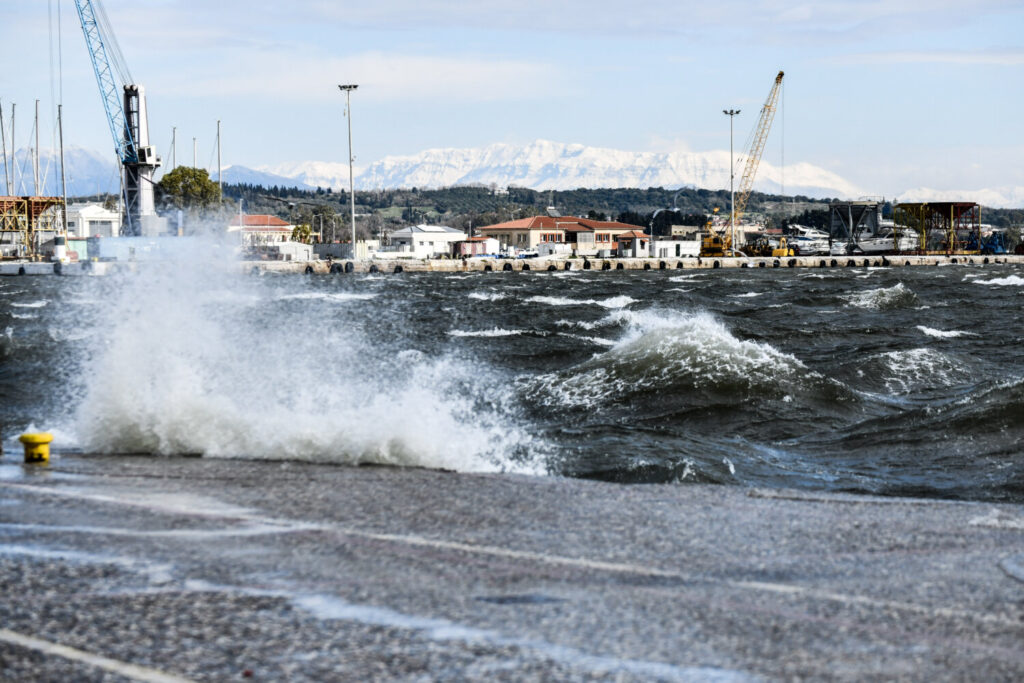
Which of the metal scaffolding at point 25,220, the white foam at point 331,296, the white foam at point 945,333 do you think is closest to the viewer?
the white foam at point 945,333

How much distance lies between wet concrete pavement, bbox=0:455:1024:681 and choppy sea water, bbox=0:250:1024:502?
8.02 ft

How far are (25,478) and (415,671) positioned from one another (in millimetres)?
5549

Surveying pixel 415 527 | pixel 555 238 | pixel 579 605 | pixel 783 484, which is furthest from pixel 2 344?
pixel 555 238

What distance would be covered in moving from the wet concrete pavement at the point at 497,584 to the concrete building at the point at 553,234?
15884 cm

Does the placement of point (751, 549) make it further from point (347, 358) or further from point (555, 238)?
point (555, 238)

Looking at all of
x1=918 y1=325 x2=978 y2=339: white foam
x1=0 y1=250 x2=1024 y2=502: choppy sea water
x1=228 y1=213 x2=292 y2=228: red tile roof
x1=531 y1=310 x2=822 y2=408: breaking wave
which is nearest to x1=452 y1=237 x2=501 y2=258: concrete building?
x1=228 y1=213 x2=292 y2=228: red tile roof

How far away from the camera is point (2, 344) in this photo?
28656 mm

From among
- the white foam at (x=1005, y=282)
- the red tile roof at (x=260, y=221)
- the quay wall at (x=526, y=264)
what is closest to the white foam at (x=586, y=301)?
the white foam at (x=1005, y=282)

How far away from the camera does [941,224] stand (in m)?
150

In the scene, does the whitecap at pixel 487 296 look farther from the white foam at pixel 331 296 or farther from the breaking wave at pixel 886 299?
the breaking wave at pixel 886 299

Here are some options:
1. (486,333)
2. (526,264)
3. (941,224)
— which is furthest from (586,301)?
(941,224)

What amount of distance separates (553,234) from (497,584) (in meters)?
167

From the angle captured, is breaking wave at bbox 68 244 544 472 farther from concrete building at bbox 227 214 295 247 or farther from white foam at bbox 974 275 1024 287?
concrete building at bbox 227 214 295 247

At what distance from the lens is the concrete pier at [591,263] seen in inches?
3999
